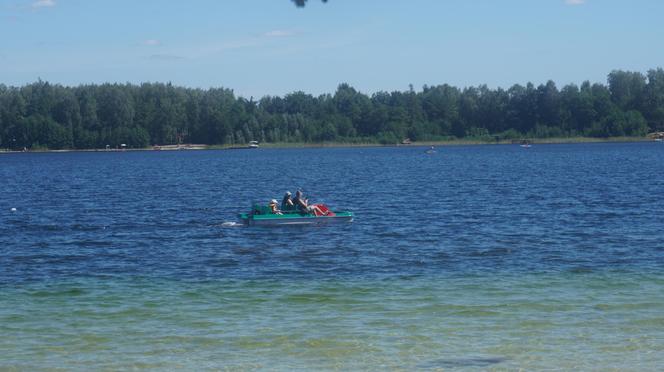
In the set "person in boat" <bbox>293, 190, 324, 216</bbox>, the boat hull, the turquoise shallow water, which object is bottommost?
the turquoise shallow water

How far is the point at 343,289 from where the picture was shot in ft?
73.9

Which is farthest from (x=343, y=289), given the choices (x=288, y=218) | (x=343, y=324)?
(x=288, y=218)

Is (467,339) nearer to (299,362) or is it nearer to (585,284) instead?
(299,362)

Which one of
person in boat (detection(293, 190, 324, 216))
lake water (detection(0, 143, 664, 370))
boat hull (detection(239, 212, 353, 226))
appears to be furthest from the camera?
person in boat (detection(293, 190, 324, 216))

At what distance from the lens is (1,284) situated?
79.4 feet

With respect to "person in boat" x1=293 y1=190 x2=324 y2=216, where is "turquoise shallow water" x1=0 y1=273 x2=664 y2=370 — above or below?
below

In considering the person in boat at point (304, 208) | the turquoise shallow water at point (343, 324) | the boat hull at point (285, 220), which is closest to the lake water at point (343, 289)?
the turquoise shallow water at point (343, 324)

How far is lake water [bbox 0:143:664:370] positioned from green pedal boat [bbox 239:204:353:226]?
58cm

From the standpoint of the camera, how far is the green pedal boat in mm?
38031

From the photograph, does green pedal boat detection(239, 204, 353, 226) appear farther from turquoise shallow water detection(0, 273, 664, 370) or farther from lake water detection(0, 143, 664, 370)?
turquoise shallow water detection(0, 273, 664, 370)

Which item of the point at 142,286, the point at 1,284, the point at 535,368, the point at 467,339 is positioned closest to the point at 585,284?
the point at 467,339

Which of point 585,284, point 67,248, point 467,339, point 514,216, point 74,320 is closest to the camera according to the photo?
point 467,339

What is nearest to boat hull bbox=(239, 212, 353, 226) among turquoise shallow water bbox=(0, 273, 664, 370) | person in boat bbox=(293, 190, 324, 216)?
person in boat bbox=(293, 190, 324, 216)

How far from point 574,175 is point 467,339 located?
6282 centimetres
